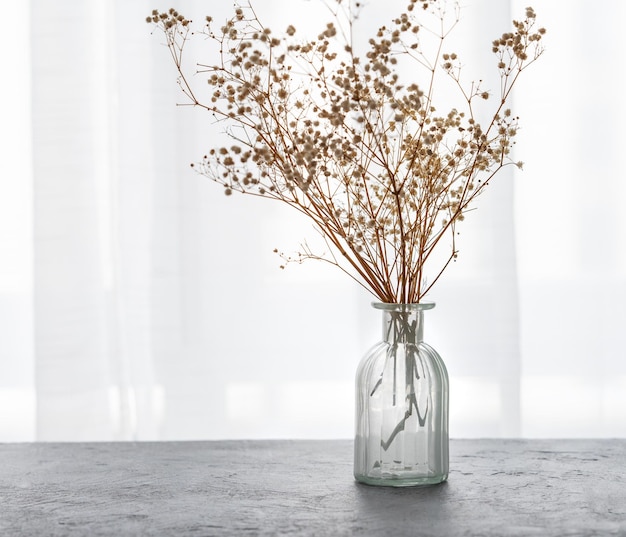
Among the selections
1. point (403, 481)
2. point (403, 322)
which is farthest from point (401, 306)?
point (403, 481)

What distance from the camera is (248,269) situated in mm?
1899

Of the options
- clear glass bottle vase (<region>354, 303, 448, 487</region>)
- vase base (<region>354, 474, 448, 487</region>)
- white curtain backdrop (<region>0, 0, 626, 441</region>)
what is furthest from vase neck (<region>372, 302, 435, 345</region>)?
white curtain backdrop (<region>0, 0, 626, 441</region>)

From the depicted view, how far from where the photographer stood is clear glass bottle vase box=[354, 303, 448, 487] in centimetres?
102

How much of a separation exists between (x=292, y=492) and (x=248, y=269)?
0.91m

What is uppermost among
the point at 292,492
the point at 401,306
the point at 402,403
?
the point at 401,306

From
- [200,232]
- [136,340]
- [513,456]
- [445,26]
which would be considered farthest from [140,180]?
[513,456]

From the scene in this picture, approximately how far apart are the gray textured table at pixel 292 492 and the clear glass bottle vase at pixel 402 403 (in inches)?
1.2

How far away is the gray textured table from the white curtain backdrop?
58cm

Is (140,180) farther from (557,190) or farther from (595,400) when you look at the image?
(595,400)

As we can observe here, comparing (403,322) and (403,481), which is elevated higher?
(403,322)

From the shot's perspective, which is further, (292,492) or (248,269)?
(248,269)

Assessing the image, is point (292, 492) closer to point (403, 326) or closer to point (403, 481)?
point (403, 481)

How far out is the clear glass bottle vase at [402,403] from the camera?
1018 mm

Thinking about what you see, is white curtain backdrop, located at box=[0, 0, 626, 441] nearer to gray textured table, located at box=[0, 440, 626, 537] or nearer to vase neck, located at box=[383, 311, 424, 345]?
gray textured table, located at box=[0, 440, 626, 537]
